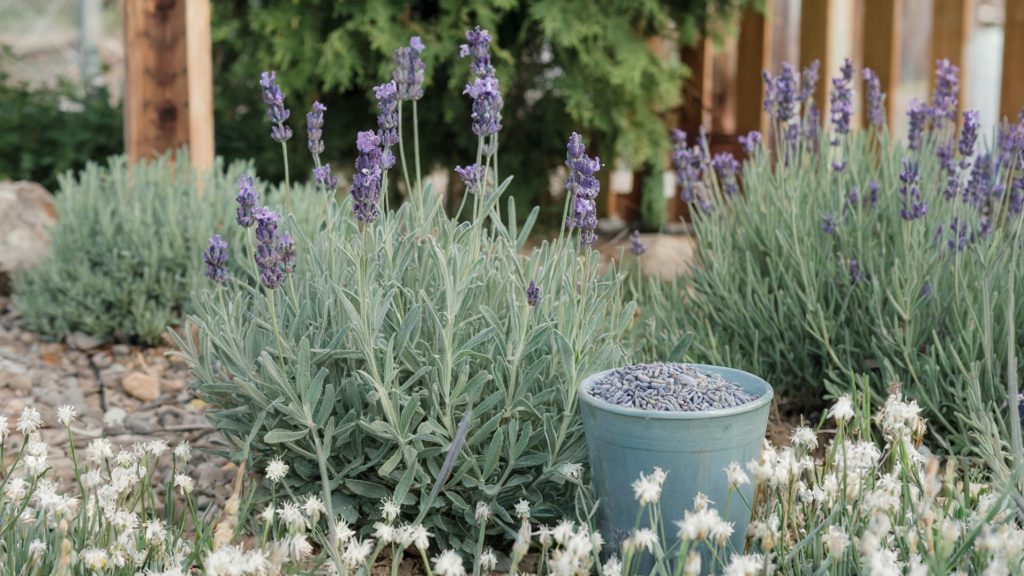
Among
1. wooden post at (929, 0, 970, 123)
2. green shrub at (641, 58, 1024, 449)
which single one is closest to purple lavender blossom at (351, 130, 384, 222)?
green shrub at (641, 58, 1024, 449)

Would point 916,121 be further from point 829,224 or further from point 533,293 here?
point 533,293

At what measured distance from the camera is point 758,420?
82.3 inches

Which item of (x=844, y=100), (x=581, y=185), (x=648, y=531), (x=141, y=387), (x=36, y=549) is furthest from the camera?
(x=141, y=387)

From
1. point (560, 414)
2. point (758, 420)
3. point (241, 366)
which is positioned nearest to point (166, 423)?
point (241, 366)

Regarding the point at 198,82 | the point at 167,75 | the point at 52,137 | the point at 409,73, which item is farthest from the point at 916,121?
the point at 52,137

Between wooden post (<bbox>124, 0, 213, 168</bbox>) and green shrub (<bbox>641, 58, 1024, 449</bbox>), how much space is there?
7.05 feet

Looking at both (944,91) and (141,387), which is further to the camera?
(141,387)

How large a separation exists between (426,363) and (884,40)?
12.4 ft

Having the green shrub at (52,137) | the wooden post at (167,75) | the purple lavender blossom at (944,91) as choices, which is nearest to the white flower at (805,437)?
the purple lavender blossom at (944,91)

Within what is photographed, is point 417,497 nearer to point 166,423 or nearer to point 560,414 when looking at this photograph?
point 560,414

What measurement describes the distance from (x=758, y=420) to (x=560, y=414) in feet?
1.51

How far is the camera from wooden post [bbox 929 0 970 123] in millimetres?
5188

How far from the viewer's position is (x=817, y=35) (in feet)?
17.8

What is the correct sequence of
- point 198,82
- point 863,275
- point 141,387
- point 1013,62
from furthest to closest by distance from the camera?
point 1013,62, point 198,82, point 141,387, point 863,275
